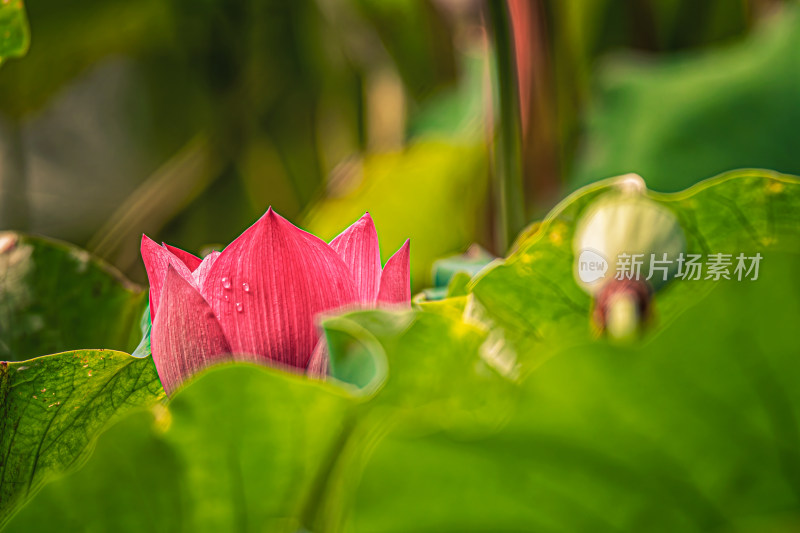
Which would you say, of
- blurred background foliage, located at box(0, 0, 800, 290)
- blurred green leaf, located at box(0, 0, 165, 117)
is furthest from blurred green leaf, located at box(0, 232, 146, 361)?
blurred green leaf, located at box(0, 0, 165, 117)

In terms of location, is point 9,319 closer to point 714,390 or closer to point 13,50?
point 13,50

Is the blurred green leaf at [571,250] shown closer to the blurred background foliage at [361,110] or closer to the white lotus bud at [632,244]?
the white lotus bud at [632,244]

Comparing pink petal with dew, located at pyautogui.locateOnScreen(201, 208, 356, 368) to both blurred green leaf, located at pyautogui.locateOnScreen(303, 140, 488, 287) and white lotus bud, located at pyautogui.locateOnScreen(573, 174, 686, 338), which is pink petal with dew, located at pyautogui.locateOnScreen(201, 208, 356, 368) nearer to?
white lotus bud, located at pyautogui.locateOnScreen(573, 174, 686, 338)

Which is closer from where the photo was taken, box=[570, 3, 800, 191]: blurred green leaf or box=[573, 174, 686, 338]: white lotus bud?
box=[573, 174, 686, 338]: white lotus bud

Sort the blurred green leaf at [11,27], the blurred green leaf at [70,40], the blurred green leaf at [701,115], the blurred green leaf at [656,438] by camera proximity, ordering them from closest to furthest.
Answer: the blurred green leaf at [656,438], the blurred green leaf at [11,27], the blurred green leaf at [701,115], the blurred green leaf at [70,40]

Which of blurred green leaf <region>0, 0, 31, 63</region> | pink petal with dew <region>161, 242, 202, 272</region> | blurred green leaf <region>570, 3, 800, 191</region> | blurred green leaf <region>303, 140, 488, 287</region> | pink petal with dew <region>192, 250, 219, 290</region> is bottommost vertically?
blurred green leaf <region>303, 140, 488, 287</region>

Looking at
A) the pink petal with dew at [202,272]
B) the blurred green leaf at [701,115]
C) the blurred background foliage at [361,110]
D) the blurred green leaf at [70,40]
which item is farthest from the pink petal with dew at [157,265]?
the blurred green leaf at [70,40]
